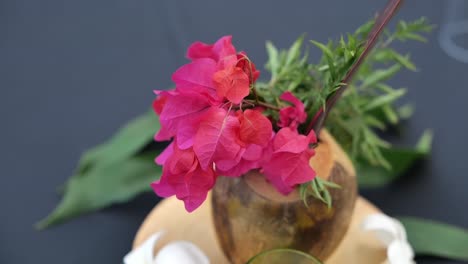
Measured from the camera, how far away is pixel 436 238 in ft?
1.47

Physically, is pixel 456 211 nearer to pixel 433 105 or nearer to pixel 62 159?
pixel 433 105

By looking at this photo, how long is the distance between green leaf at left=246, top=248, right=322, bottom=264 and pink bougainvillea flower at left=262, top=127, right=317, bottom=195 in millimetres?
44

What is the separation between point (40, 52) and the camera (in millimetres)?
641

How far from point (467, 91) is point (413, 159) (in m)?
0.14

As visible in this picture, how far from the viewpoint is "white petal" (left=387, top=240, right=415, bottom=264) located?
14.6 inches

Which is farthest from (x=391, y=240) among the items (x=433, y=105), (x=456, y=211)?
(x=433, y=105)

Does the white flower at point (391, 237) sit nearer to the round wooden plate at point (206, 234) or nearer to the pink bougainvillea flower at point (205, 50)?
the round wooden plate at point (206, 234)

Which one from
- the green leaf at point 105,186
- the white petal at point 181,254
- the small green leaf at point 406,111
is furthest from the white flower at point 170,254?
the small green leaf at point 406,111

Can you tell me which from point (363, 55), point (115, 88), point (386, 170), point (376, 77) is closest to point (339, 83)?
point (363, 55)

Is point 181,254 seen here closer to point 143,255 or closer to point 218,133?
point 143,255

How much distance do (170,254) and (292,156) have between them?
0.40 ft

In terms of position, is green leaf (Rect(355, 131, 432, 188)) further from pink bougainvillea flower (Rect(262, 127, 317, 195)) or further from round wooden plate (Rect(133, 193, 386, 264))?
pink bougainvillea flower (Rect(262, 127, 317, 195))

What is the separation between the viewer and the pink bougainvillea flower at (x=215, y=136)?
0.84 ft

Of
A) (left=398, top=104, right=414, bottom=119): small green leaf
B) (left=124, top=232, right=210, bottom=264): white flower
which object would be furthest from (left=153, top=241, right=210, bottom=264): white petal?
(left=398, top=104, right=414, bottom=119): small green leaf
